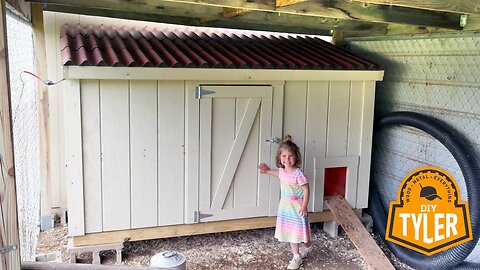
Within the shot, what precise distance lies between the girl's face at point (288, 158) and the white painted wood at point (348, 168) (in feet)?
1.99

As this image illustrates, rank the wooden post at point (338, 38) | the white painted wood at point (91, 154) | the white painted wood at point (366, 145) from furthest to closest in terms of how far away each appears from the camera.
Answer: the wooden post at point (338, 38) < the white painted wood at point (366, 145) < the white painted wood at point (91, 154)

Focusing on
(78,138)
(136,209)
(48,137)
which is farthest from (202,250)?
(48,137)

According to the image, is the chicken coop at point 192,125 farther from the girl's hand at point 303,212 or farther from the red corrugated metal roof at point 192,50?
the girl's hand at point 303,212

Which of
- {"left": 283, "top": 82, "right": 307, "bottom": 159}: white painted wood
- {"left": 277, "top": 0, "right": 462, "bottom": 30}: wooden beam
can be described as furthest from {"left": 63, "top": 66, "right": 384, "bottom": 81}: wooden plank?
{"left": 277, "top": 0, "right": 462, "bottom": 30}: wooden beam

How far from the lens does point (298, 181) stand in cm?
370

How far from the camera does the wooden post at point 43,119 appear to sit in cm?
391

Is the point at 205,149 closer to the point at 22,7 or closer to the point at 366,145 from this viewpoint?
the point at 366,145

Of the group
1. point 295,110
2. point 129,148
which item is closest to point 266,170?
point 295,110

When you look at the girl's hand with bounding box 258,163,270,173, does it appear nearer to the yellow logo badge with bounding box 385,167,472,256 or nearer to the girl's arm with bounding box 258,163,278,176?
the girl's arm with bounding box 258,163,278,176

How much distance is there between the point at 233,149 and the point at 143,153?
0.78m

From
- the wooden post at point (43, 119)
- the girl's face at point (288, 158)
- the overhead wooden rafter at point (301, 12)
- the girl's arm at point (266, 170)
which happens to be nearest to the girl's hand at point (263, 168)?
the girl's arm at point (266, 170)

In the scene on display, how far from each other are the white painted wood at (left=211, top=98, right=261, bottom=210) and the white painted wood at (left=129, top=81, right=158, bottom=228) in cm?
55

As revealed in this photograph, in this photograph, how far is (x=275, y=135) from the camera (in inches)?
161

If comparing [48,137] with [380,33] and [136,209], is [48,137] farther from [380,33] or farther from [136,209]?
[380,33]
